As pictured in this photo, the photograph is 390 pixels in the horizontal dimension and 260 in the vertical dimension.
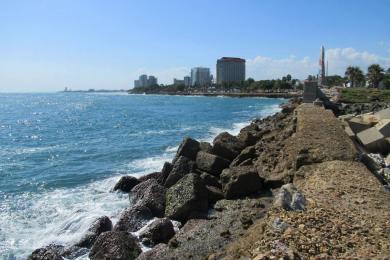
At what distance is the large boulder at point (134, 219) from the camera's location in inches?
439

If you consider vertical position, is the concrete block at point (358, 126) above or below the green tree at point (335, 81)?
below

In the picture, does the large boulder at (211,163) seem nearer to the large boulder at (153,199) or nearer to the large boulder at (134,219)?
the large boulder at (153,199)

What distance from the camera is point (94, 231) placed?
11.0m

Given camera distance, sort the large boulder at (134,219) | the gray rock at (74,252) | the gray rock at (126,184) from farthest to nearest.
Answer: the gray rock at (126,184) < the large boulder at (134,219) < the gray rock at (74,252)

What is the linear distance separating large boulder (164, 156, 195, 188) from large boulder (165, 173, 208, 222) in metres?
2.40

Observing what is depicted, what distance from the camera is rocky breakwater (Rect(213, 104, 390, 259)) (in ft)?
20.8

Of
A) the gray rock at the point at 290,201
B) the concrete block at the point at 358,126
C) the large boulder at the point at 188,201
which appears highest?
the concrete block at the point at 358,126

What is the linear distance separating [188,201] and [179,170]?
132 inches

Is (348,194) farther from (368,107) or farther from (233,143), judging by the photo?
(368,107)

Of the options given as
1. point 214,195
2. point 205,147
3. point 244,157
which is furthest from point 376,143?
point 214,195

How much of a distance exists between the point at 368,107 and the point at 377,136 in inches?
820

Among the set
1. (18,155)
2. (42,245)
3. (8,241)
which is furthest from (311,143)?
(18,155)

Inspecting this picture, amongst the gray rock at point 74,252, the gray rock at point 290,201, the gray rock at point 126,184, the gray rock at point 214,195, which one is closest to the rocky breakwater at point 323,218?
the gray rock at point 290,201

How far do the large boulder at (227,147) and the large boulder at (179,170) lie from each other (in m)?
1.97
